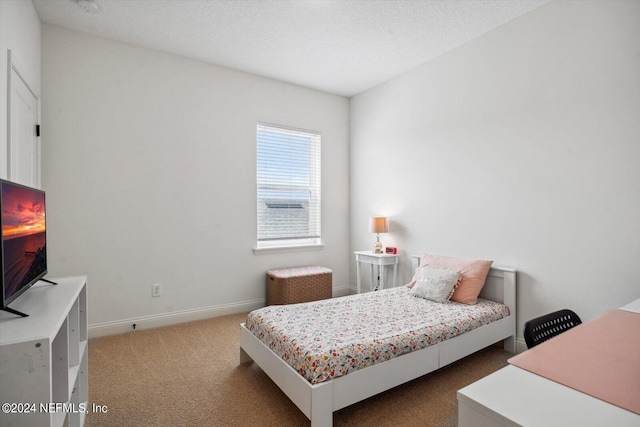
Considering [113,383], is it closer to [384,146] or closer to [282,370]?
[282,370]

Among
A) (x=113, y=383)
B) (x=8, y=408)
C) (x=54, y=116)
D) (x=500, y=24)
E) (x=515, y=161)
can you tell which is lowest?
(x=113, y=383)

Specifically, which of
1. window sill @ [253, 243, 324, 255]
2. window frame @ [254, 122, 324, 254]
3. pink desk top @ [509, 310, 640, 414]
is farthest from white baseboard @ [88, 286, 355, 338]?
pink desk top @ [509, 310, 640, 414]

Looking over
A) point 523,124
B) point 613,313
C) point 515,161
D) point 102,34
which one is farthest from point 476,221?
point 102,34

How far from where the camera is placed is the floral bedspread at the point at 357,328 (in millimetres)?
1805

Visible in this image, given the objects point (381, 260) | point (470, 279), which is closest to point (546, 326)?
point (470, 279)

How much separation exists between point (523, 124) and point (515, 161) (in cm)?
31

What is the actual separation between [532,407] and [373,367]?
1.12 metres

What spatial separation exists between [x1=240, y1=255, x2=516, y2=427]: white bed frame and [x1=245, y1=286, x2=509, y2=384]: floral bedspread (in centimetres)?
4

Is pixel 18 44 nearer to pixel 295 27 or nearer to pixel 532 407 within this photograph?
pixel 295 27

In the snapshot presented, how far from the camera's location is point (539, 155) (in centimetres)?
268

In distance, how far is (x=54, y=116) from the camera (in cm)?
292

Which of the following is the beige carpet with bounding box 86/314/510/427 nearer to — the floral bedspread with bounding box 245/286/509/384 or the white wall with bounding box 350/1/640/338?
the floral bedspread with bounding box 245/286/509/384

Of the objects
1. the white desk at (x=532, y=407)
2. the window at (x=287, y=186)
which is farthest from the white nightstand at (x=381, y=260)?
the white desk at (x=532, y=407)

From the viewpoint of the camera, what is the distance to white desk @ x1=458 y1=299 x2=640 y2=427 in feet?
2.64
